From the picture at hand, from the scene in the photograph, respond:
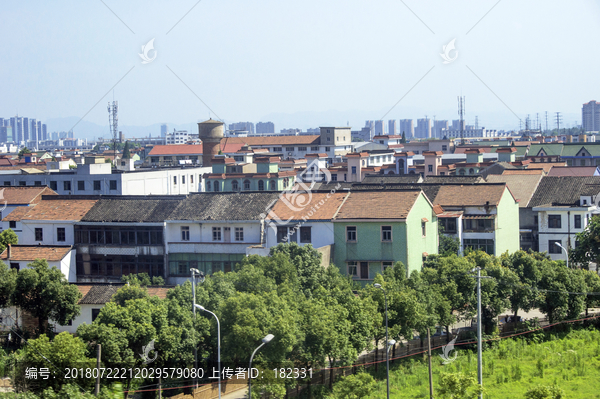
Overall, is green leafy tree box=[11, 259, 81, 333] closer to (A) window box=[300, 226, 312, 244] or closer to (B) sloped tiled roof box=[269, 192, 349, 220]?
(A) window box=[300, 226, 312, 244]

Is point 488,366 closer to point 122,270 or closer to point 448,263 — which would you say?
point 448,263

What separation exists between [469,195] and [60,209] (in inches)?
662

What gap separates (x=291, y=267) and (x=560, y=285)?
855cm

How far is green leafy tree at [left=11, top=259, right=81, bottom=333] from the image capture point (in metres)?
19.3

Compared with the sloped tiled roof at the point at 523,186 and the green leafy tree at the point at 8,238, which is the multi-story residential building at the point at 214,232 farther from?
the sloped tiled roof at the point at 523,186

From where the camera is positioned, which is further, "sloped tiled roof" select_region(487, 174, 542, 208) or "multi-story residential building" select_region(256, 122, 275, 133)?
"multi-story residential building" select_region(256, 122, 275, 133)

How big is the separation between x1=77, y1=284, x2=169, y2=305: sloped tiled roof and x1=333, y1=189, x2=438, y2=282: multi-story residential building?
22.5 ft

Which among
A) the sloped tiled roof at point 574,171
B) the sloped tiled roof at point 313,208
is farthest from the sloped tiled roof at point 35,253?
the sloped tiled roof at point 574,171

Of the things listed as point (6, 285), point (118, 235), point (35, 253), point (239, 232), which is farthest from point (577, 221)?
point (6, 285)

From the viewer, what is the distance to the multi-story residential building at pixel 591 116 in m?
141

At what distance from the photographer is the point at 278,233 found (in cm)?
2503

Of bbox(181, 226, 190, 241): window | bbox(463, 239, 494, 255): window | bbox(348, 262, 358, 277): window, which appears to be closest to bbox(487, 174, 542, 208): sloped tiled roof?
bbox(463, 239, 494, 255): window

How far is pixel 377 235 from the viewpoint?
24.0m

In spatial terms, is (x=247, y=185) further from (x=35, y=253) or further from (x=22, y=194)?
(x=35, y=253)
